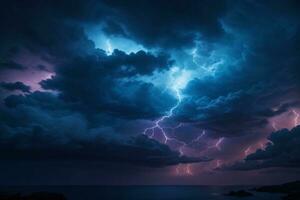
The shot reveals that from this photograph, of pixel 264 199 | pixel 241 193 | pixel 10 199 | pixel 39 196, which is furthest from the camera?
pixel 241 193

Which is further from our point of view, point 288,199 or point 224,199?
point 224,199

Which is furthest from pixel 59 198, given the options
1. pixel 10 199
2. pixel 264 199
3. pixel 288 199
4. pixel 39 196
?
pixel 264 199

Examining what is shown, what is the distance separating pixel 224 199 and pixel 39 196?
108 meters

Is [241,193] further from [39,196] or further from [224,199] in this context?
[39,196]

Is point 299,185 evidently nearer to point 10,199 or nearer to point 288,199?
point 288,199

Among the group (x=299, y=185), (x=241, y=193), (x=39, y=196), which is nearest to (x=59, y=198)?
(x=39, y=196)

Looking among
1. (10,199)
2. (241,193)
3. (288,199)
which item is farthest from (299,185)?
(10,199)

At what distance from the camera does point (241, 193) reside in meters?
194

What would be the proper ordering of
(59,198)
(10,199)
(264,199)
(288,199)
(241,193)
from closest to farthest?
(10,199) < (59,198) < (288,199) < (264,199) < (241,193)

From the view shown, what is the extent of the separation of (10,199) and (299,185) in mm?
194013

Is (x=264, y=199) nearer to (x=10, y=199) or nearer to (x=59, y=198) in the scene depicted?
(x=59, y=198)

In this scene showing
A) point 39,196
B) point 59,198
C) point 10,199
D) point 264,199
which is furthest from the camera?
point 264,199

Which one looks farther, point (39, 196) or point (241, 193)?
point (241, 193)

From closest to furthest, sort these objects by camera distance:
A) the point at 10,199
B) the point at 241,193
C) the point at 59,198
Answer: the point at 10,199
the point at 59,198
the point at 241,193
